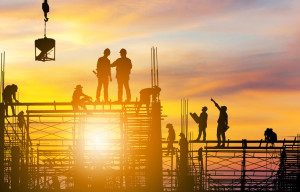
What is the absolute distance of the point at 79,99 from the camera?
98.5 ft

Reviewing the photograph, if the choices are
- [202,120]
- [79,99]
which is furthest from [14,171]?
[202,120]

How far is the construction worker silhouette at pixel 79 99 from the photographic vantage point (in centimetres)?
2994

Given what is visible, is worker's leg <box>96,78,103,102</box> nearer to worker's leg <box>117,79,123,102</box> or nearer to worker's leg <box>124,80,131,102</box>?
worker's leg <box>117,79,123,102</box>

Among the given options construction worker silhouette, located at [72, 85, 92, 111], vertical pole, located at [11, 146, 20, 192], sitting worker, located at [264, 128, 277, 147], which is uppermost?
construction worker silhouette, located at [72, 85, 92, 111]

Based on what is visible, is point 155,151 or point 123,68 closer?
point 123,68

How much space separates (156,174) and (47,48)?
7839 mm

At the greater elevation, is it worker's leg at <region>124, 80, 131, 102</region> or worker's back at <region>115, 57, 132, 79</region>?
worker's back at <region>115, 57, 132, 79</region>

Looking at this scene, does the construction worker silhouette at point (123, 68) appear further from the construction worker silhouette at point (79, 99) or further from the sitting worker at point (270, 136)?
the sitting worker at point (270, 136)

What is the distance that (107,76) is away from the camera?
94.2 ft

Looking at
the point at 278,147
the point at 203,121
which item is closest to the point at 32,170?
the point at 203,121

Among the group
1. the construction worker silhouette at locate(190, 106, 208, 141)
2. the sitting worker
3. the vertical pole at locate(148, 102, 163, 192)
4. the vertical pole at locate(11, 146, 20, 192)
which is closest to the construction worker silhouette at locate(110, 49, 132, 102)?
the vertical pole at locate(148, 102, 163, 192)

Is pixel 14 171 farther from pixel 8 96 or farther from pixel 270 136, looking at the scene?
pixel 270 136

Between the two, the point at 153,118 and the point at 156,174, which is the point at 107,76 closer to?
the point at 153,118

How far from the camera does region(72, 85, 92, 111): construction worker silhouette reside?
2994cm
